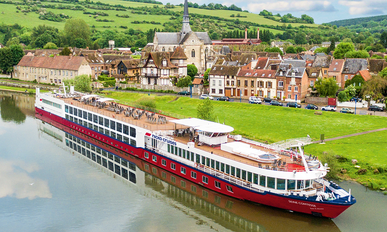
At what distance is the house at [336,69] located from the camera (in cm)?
8462

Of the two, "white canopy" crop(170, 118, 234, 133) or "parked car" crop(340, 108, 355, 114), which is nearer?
"white canopy" crop(170, 118, 234, 133)

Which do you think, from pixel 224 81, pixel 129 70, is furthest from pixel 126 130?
pixel 129 70

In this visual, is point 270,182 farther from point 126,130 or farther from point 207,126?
point 126,130

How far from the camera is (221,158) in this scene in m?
36.3

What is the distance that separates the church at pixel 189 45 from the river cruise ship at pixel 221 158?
59.5 meters

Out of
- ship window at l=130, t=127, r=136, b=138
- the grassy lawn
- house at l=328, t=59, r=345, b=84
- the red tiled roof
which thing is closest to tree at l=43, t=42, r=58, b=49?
the red tiled roof

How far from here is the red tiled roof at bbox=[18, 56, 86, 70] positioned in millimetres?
101000

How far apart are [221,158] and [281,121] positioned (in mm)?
25245

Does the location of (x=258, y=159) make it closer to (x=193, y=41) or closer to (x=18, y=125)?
(x=18, y=125)

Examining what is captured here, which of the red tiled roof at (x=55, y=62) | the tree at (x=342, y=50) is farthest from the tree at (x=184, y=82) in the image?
the tree at (x=342, y=50)

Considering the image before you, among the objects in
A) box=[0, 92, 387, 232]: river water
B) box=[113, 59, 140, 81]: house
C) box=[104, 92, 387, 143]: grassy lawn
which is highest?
box=[113, 59, 140, 81]: house

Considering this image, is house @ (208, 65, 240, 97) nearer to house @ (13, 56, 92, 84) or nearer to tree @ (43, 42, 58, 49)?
house @ (13, 56, 92, 84)

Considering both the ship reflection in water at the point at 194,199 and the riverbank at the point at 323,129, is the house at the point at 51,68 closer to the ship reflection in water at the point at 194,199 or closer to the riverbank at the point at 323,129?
the riverbank at the point at 323,129

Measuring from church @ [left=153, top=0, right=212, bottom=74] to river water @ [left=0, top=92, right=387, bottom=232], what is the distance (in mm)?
71455
